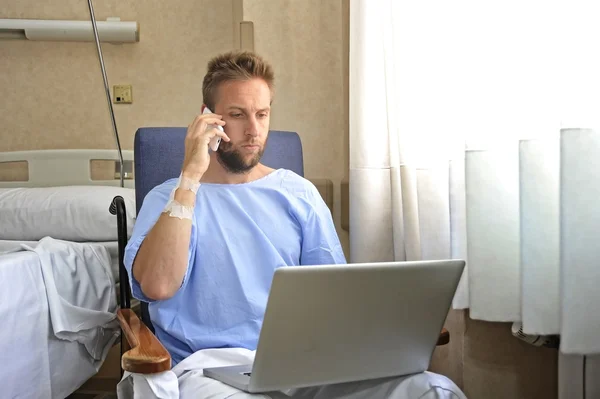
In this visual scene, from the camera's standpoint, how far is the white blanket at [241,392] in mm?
1204

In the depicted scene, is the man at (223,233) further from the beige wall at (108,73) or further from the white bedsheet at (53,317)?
the beige wall at (108,73)

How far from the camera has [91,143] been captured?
311 centimetres

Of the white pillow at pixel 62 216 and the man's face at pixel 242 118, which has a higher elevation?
the man's face at pixel 242 118

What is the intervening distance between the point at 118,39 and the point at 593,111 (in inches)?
85.0

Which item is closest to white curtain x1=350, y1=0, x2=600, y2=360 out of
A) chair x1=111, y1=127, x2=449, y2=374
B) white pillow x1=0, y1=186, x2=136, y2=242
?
chair x1=111, y1=127, x2=449, y2=374

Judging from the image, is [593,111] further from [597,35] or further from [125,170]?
[125,170]

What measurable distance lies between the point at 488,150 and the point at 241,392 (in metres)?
0.80

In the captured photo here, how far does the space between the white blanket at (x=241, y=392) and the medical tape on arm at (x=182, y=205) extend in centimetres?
29

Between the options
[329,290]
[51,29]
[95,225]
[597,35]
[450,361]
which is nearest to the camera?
[329,290]

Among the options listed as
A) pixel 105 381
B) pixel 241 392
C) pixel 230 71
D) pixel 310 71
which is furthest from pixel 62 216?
pixel 241 392

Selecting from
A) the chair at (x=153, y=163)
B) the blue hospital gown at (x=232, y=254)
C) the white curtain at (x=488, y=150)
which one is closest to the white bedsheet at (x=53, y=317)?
the chair at (x=153, y=163)

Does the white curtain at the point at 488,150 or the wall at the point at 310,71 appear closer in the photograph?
the white curtain at the point at 488,150

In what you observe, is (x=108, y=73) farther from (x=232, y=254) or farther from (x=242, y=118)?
(x=232, y=254)

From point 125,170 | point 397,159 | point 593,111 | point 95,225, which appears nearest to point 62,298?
point 95,225
